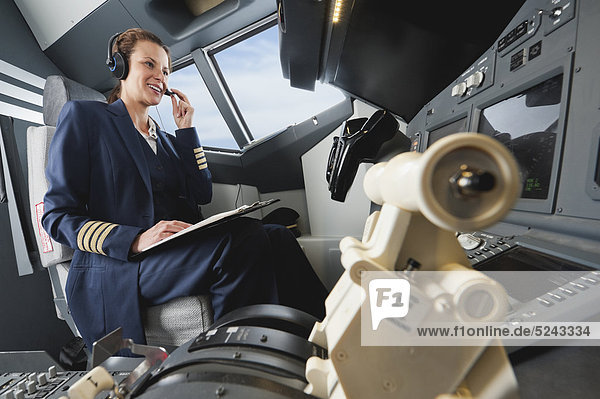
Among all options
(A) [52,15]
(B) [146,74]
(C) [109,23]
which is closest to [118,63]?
(B) [146,74]

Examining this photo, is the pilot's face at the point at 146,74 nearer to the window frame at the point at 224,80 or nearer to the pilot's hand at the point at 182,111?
the pilot's hand at the point at 182,111

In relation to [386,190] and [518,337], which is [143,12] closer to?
[386,190]

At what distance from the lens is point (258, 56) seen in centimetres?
294

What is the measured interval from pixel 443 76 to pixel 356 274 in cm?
142

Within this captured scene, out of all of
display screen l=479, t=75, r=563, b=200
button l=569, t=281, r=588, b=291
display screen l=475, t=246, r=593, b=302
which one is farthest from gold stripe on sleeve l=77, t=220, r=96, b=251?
display screen l=479, t=75, r=563, b=200

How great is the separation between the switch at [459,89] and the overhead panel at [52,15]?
251 centimetres

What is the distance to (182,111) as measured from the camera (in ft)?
5.93

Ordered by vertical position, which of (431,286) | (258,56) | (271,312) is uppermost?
(258,56)

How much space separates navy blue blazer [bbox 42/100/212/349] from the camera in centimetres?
102

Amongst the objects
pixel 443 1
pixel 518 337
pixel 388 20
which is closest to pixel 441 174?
pixel 518 337

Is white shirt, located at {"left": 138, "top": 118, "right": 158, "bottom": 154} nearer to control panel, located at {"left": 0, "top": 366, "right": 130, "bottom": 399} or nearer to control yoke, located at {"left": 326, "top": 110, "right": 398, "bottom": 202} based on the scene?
control yoke, located at {"left": 326, "top": 110, "right": 398, "bottom": 202}

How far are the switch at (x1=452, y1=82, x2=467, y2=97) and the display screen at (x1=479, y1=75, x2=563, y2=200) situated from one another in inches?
8.3

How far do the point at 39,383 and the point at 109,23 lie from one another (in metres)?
2.63

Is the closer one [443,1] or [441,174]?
[441,174]
